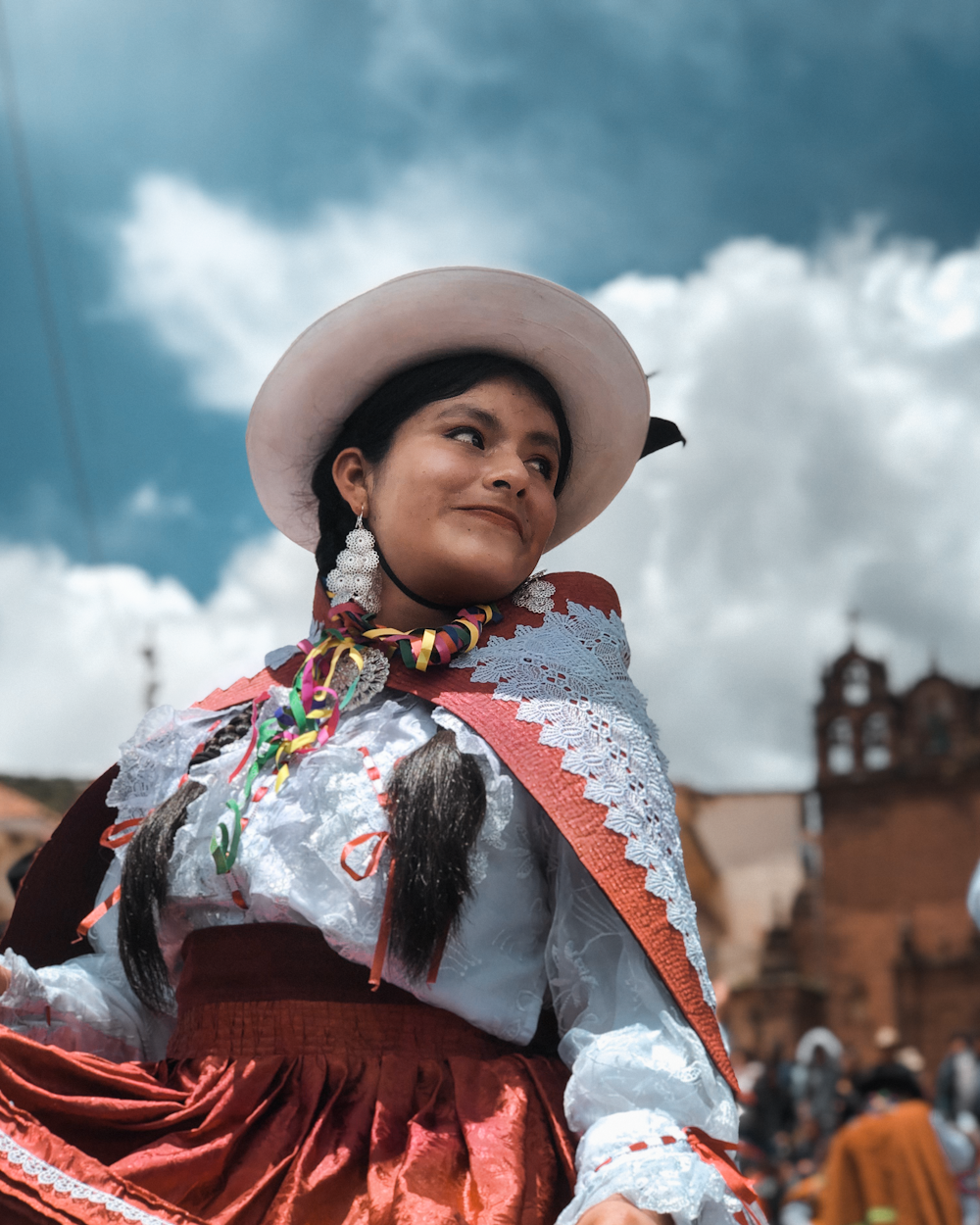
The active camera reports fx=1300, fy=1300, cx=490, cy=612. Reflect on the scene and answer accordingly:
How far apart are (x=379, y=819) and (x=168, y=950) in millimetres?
496

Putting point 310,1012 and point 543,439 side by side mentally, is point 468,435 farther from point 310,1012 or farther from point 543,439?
point 310,1012

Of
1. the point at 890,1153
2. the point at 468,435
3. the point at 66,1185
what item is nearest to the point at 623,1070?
the point at 66,1185

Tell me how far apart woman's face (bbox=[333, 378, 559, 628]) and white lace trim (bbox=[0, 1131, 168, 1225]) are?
3.24ft

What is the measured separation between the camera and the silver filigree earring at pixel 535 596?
7.05ft

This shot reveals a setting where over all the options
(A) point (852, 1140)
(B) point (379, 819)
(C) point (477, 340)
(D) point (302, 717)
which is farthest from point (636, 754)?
(A) point (852, 1140)

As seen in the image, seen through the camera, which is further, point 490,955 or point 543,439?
point 543,439

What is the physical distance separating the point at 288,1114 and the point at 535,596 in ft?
2.95

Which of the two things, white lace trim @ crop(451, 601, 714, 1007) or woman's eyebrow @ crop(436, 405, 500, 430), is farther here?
woman's eyebrow @ crop(436, 405, 500, 430)

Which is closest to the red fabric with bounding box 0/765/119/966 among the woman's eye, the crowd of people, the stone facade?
the woman's eye

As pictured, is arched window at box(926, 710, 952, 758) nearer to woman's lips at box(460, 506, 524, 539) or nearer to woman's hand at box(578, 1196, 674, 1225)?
woman's lips at box(460, 506, 524, 539)

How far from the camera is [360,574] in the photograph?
2199mm

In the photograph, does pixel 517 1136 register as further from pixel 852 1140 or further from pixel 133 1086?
pixel 852 1140

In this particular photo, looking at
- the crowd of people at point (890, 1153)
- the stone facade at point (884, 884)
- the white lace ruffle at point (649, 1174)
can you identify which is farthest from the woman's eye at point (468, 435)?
the stone facade at point (884, 884)

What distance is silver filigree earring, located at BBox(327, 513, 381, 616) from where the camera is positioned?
7.20ft
